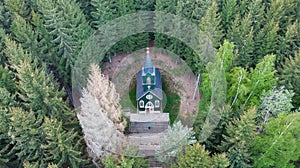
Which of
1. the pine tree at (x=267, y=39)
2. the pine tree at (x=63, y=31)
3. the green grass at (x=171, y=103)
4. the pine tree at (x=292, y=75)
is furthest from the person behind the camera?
the green grass at (x=171, y=103)

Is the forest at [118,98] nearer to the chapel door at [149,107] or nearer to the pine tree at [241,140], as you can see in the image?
the pine tree at [241,140]

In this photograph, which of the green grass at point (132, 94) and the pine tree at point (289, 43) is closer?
the pine tree at point (289, 43)

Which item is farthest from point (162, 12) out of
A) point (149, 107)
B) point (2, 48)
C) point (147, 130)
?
point (2, 48)

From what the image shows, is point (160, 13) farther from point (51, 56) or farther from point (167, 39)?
point (51, 56)

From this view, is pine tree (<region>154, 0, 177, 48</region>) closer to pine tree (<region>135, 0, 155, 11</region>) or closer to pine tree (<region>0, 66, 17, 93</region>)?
pine tree (<region>135, 0, 155, 11</region>)

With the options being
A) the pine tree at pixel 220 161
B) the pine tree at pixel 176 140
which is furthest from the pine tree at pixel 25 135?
the pine tree at pixel 220 161

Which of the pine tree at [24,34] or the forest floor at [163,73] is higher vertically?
the pine tree at [24,34]

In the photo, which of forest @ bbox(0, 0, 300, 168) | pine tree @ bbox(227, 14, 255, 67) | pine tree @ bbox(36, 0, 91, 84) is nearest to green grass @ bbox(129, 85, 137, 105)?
forest @ bbox(0, 0, 300, 168)
